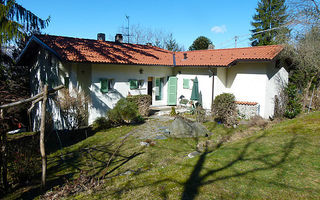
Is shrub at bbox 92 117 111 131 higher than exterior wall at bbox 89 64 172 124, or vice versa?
exterior wall at bbox 89 64 172 124

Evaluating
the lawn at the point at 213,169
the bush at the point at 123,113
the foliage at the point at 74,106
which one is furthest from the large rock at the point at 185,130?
the foliage at the point at 74,106

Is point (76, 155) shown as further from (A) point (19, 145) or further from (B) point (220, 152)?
(B) point (220, 152)

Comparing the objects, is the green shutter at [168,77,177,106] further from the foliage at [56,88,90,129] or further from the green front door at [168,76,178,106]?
the foliage at [56,88,90,129]

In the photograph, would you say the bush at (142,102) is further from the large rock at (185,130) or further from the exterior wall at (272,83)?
the exterior wall at (272,83)

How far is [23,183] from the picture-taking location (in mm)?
6836

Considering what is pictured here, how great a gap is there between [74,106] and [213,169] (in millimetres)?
9016

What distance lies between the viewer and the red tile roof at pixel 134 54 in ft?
46.1

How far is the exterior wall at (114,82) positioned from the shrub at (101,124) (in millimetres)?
612

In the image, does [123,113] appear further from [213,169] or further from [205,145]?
[213,169]

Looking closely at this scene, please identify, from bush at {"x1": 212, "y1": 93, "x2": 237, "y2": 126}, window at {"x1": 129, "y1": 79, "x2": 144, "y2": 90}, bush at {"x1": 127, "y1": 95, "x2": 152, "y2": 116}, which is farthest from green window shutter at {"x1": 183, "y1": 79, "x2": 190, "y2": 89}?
bush at {"x1": 212, "y1": 93, "x2": 237, "y2": 126}

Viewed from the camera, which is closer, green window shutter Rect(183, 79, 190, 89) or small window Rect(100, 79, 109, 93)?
small window Rect(100, 79, 109, 93)

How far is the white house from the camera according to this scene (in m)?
14.2

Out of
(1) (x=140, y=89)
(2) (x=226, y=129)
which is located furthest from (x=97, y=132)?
(2) (x=226, y=129)

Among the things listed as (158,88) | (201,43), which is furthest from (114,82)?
(201,43)
